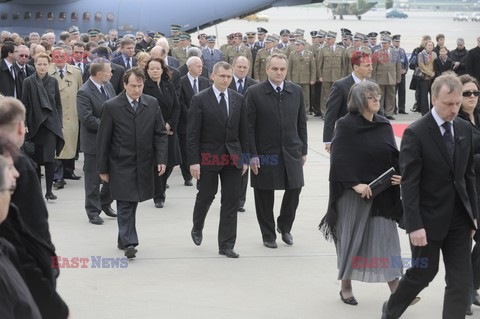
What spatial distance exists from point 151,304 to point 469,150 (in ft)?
8.65

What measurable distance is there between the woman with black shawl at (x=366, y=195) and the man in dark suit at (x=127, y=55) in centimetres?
747

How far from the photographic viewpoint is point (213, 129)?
8.09 meters

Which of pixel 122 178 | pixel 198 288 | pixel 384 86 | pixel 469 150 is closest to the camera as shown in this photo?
pixel 469 150

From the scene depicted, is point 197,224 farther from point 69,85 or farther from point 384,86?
point 384,86

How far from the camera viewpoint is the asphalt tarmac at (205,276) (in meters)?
6.54

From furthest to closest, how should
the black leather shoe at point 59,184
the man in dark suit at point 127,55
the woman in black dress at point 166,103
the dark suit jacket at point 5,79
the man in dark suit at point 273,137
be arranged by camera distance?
the man in dark suit at point 127,55, the black leather shoe at point 59,184, the dark suit jacket at point 5,79, the woman in black dress at point 166,103, the man in dark suit at point 273,137

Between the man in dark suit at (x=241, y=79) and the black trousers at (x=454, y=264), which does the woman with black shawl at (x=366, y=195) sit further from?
the man in dark suit at (x=241, y=79)

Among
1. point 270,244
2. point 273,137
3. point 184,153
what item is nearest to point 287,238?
point 270,244

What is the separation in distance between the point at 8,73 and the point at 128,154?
4.31 metres

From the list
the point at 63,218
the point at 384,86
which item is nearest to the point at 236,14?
the point at 384,86

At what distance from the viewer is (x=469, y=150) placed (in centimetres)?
561

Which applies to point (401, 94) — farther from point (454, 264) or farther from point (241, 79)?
point (454, 264)

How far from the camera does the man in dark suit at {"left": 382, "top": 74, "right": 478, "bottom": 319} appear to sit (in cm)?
547

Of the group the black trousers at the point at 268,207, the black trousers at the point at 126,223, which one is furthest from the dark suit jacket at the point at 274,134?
the black trousers at the point at 126,223
